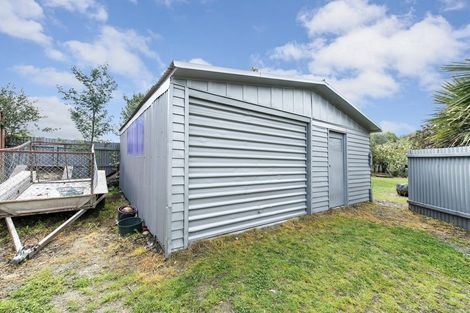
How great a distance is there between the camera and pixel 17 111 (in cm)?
1004

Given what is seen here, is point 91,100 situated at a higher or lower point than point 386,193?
higher

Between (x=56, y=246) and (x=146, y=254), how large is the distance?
1.65 meters

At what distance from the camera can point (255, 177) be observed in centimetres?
420

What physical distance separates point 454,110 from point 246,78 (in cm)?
522

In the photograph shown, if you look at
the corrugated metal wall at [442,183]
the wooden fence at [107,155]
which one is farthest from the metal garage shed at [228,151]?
the wooden fence at [107,155]

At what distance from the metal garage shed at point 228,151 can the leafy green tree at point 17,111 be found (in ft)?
28.5

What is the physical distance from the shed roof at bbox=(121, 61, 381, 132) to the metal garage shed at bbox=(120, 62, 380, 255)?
2 centimetres

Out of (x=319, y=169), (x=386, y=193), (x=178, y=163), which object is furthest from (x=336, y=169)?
(x=386, y=193)

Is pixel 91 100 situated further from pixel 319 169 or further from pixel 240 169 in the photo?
pixel 319 169

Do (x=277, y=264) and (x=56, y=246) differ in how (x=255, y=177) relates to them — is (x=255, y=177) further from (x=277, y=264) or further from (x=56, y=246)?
(x=56, y=246)

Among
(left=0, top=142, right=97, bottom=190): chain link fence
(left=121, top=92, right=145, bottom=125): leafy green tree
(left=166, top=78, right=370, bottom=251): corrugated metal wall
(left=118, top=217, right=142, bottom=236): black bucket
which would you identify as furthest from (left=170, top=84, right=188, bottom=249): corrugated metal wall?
(left=121, top=92, right=145, bottom=125): leafy green tree

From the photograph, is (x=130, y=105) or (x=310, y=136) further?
(x=130, y=105)

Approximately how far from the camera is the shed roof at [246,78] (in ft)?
9.91

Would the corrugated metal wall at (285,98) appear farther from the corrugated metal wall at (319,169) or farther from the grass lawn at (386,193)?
the grass lawn at (386,193)
